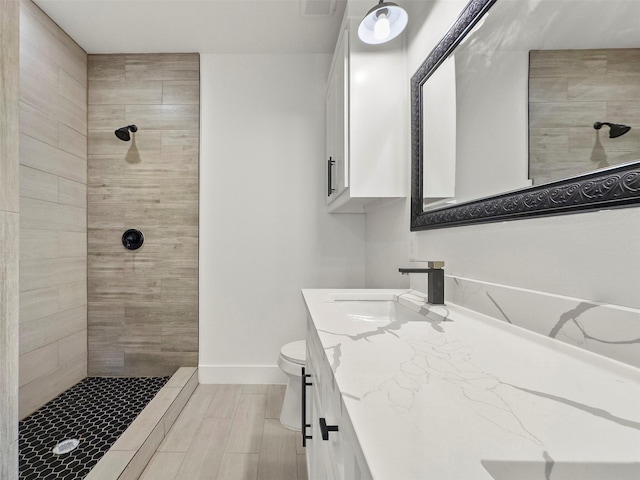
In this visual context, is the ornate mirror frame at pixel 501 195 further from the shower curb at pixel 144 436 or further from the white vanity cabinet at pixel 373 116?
the shower curb at pixel 144 436

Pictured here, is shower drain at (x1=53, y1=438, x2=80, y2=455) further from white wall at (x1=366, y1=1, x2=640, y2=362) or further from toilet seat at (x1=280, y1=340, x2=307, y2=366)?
white wall at (x1=366, y1=1, x2=640, y2=362)

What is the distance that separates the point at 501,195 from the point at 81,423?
2.38 metres

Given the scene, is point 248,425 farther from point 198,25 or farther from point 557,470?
point 198,25

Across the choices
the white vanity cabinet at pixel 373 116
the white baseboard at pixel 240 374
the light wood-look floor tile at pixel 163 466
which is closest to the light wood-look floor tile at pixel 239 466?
the light wood-look floor tile at pixel 163 466

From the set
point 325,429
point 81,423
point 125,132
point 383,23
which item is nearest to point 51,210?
point 125,132

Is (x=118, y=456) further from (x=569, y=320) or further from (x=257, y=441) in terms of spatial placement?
(x=569, y=320)

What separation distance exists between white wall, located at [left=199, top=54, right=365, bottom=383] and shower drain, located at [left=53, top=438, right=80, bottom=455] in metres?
1.02

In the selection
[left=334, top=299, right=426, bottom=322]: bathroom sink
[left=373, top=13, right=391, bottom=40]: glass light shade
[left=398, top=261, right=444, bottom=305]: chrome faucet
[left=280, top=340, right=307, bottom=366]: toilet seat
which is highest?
[left=373, top=13, right=391, bottom=40]: glass light shade

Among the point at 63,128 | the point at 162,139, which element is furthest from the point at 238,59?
the point at 63,128

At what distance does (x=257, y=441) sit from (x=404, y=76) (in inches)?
84.1

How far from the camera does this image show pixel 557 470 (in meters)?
0.36

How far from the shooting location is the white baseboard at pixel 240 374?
2.66 meters

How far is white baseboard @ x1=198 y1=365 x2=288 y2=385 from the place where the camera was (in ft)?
8.73

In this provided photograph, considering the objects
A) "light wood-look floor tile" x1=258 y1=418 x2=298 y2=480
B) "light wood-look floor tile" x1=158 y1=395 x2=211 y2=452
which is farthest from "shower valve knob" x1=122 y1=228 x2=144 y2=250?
"light wood-look floor tile" x1=258 y1=418 x2=298 y2=480
